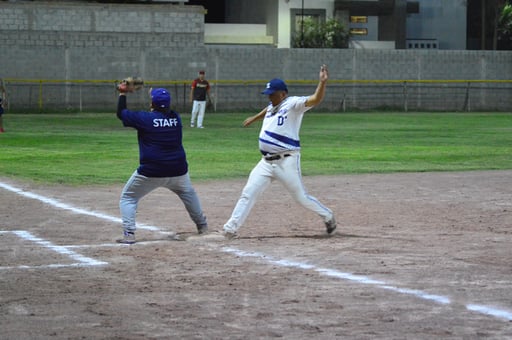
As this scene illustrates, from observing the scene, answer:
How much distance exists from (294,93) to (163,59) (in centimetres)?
673

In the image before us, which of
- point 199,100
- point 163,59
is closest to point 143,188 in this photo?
point 199,100

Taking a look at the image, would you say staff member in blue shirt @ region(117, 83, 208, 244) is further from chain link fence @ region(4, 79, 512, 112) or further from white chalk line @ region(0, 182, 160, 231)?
chain link fence @ region(4, 79, 512, 112)

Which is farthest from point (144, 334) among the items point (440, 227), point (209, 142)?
point (209, 142)

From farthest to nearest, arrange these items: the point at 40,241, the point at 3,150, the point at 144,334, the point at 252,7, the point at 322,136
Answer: the point at 252,7
the point at 322,136
the point at 3,150
the point at 40,241
the point at 144,334

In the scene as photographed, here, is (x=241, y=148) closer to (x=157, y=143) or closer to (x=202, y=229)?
(x=202, y=229)

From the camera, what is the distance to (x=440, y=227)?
484 inches

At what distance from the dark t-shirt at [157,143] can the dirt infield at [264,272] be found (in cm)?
79

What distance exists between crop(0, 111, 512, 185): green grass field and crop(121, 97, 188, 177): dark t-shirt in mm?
6724

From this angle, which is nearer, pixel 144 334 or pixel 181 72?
pixel 144 334

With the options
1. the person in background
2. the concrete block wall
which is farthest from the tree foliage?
the person in background

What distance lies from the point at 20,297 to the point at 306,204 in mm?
4390

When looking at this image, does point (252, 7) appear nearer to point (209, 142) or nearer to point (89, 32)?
point (89, 32)

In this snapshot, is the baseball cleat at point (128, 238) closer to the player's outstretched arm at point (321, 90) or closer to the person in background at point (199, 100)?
the player's outstretched arm at point (321, 90)

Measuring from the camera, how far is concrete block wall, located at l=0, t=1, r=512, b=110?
46.2 meters
